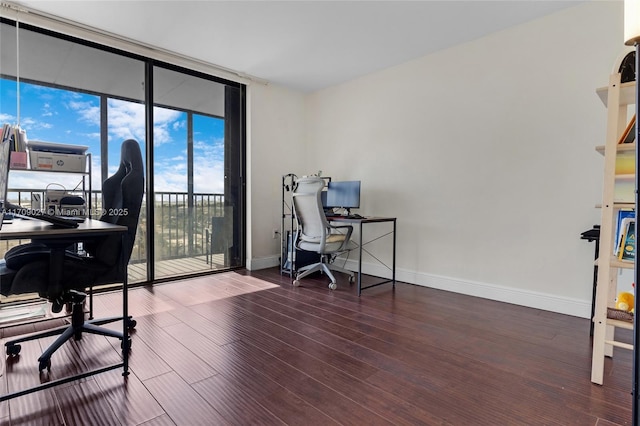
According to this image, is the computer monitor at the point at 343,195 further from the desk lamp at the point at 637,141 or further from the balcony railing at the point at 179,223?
the desk lamp at the point at 637,141

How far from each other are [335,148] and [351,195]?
96cm

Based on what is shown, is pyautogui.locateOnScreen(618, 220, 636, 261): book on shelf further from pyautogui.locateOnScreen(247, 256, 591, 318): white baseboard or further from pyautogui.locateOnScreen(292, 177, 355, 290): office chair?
pyautogui.locateOnScreen(292, 177, 355, 290): office chair

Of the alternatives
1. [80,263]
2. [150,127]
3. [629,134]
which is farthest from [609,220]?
[150,127]

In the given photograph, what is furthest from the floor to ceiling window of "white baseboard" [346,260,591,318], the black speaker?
"white baseboard" [346,260,591,318]

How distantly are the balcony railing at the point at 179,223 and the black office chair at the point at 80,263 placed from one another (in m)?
1.49

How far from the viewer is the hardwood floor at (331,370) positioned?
142 cm

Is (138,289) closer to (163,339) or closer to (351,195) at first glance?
(163,339)

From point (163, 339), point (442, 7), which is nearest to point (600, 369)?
point (163, 339)

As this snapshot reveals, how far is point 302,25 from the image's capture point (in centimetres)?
293

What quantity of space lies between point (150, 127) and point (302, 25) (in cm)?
195

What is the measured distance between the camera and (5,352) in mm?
1922

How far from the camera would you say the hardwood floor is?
1.42 meters

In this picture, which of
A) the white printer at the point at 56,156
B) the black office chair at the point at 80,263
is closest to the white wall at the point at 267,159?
the white printer at the point at 56,156

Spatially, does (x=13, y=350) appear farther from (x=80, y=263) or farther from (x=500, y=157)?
(x=500, y=157)
